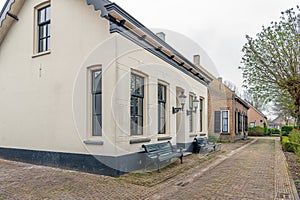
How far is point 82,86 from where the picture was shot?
7.54m

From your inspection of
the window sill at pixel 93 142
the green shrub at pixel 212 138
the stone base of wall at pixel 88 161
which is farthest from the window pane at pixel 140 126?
the green shrub at pixel 212 138

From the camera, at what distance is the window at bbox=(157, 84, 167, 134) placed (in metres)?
9.70

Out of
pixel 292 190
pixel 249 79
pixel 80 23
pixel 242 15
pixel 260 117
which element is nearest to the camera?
pixel 292 190

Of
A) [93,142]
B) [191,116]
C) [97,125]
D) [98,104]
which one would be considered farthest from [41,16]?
[191,116]

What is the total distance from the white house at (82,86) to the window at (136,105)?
0.03 metres

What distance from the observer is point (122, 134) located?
279 inches

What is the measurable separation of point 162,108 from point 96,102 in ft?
10.8

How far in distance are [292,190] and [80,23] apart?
7527mm

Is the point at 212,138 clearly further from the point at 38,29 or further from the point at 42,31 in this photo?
the point at 38,29

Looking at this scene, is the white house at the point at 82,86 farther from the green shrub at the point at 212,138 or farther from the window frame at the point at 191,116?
the green shrub at the point at 212,138

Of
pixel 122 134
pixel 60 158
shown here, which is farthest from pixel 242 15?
pixel 60 158

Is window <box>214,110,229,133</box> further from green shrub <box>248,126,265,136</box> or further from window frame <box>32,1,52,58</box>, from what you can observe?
green shrub <box>248,126,265,136</box>

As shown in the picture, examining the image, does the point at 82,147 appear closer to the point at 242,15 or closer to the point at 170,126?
the point at 170,126

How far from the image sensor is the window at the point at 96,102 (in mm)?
7341
